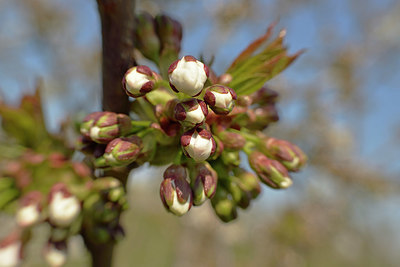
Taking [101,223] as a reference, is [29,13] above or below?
below

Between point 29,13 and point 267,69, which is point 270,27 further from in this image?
point 29,13

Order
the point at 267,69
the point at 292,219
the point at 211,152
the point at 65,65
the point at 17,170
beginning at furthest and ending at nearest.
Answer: the point at 65,65, the point at 292,219, the point at 17,170, the point at 267,69, the point at 211,152

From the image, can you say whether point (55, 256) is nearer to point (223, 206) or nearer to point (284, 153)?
point (223, 206)

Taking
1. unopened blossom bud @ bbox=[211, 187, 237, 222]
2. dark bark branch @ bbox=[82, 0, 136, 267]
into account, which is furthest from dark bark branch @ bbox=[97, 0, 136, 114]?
unopened blossom bud @ bbox=[211, 187, 237, 222]

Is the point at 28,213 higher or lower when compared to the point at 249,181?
lower

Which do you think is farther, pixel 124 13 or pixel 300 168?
pixel 300 168

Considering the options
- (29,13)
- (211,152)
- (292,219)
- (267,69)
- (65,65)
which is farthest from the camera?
(65,65)

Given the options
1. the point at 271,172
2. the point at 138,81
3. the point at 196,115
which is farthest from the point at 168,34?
the point at 271,172

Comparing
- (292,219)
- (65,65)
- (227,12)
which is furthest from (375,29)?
(65,65)
